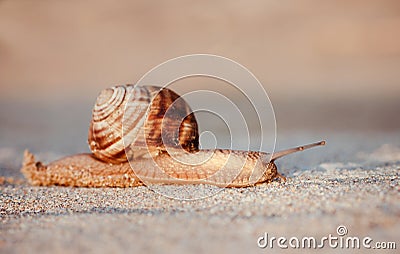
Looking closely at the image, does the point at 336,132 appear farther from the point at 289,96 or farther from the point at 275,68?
the point at 275,68

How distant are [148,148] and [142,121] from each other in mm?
291

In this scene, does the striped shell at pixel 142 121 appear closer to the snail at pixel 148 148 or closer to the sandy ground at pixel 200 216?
the snail at pixel 148 148

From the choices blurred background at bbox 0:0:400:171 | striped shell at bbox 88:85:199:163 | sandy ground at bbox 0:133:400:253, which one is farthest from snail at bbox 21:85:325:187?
blurred background at bbox 0:0:400:171

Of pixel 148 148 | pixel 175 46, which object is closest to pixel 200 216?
A: pixel 148 148

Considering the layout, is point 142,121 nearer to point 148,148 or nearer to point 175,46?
point 148,148

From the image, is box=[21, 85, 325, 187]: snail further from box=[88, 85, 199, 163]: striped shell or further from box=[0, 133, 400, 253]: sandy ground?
box=[0, 133, 400, 253]: sandy ground

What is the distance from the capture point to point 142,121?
454cm

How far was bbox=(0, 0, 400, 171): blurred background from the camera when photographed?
15.9m

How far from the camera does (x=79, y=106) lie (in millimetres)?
15188

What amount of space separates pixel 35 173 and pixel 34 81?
1444cm

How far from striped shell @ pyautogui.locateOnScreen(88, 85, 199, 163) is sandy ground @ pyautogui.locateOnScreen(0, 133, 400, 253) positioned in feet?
1.73

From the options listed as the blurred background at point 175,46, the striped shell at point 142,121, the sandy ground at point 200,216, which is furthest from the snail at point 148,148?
the blurred background at point 175,46

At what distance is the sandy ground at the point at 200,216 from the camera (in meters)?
2.39

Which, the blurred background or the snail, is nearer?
the snail
